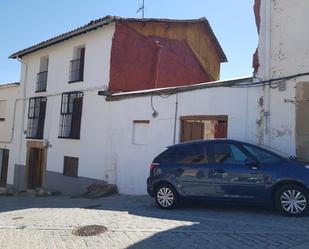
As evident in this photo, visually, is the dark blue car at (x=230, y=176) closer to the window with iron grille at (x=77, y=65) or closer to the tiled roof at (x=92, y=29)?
the tiled roof at (x=92, y=29)

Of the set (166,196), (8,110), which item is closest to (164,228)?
(166,196)

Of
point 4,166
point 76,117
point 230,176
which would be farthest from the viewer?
point 4,166

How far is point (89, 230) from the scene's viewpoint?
26.3 ft

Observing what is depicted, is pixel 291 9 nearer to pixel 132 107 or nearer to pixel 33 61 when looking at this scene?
pixel 132 107

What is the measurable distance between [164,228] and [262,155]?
8.56 ft

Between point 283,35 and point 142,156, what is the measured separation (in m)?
Answer: 5.74

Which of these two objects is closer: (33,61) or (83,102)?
(83,102)

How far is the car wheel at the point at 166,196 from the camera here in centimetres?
974

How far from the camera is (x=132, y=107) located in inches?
570

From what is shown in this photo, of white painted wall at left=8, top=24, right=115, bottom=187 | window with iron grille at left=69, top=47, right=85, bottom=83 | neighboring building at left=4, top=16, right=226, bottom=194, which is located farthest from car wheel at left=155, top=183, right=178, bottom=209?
window with iron grille at left=69, top=47, right=85, bottom=83

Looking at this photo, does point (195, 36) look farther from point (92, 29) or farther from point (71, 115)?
point (71, 115)

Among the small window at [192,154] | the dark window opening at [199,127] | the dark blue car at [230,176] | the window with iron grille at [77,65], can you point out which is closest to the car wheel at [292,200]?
the dark blue car at [230,176]

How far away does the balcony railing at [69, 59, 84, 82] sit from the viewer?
18261 millimetres

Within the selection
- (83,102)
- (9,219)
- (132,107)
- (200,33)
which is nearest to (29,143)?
(83,102)
